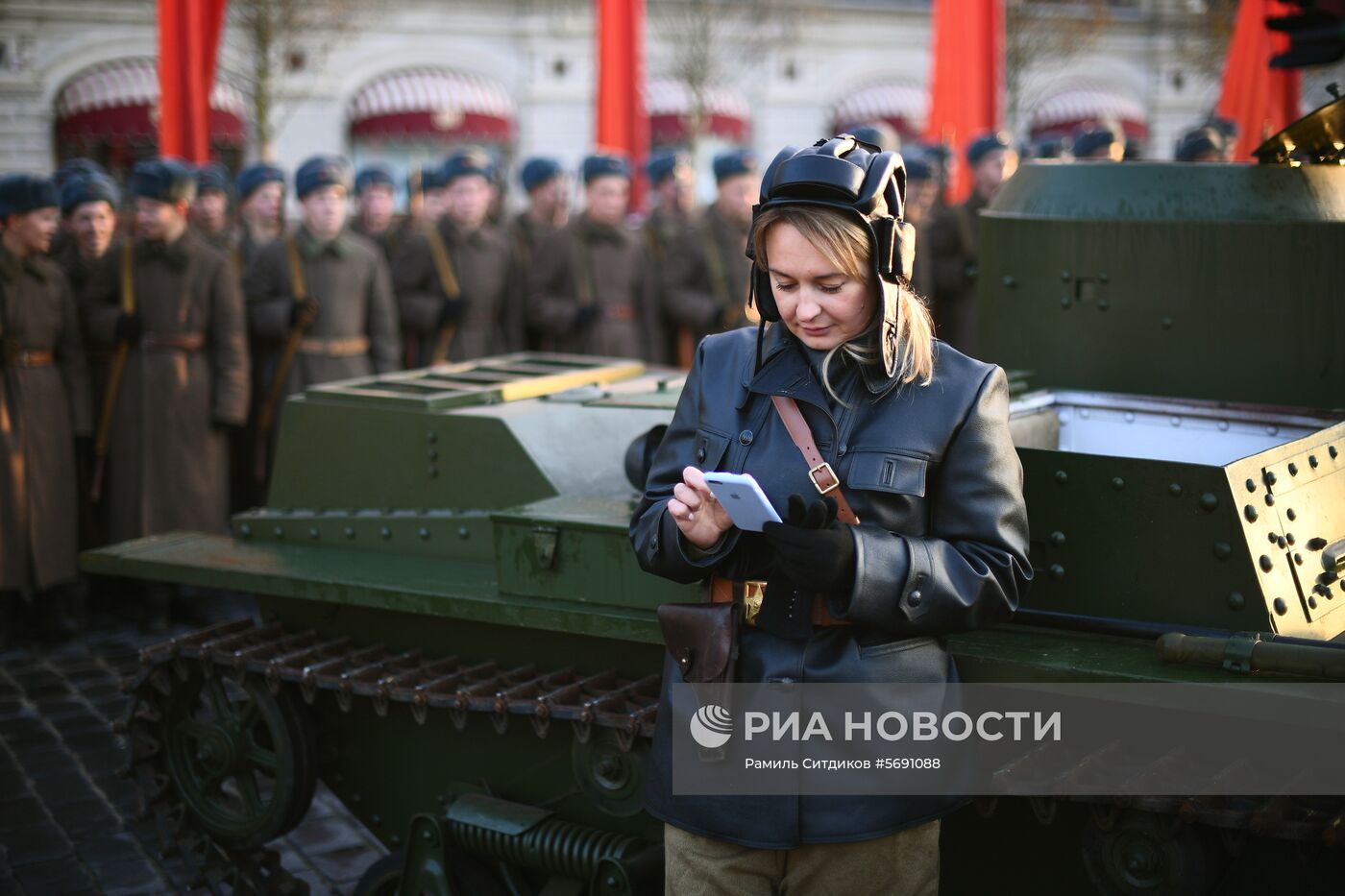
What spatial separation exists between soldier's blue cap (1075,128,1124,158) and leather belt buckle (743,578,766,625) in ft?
25.3

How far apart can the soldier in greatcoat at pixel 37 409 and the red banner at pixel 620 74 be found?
195 inches

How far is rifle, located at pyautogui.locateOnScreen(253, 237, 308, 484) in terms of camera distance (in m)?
9.11

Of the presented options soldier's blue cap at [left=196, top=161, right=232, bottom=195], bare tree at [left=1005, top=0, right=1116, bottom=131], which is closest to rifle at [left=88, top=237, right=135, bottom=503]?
soldier's blue cap at [left=196, top=161, right=232, bottom=195]

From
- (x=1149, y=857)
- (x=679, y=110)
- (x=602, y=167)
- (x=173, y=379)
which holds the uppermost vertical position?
(x=679, y=110)

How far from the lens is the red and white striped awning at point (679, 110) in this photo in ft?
96.3

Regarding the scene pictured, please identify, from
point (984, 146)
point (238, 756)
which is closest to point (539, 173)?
point (984, 146)

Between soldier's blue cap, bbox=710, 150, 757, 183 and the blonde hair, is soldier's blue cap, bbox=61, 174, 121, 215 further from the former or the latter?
the blonde hair

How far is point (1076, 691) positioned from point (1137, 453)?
1.43 m

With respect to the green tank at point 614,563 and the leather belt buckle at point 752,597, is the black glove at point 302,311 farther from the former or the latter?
the leather belt buckle at point 752,597

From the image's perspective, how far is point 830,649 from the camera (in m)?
2.95

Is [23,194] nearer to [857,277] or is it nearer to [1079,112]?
[857,277]

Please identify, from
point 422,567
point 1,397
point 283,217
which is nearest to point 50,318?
point 1,397

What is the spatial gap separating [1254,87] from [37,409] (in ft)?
28.1

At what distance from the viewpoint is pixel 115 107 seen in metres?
24.3
